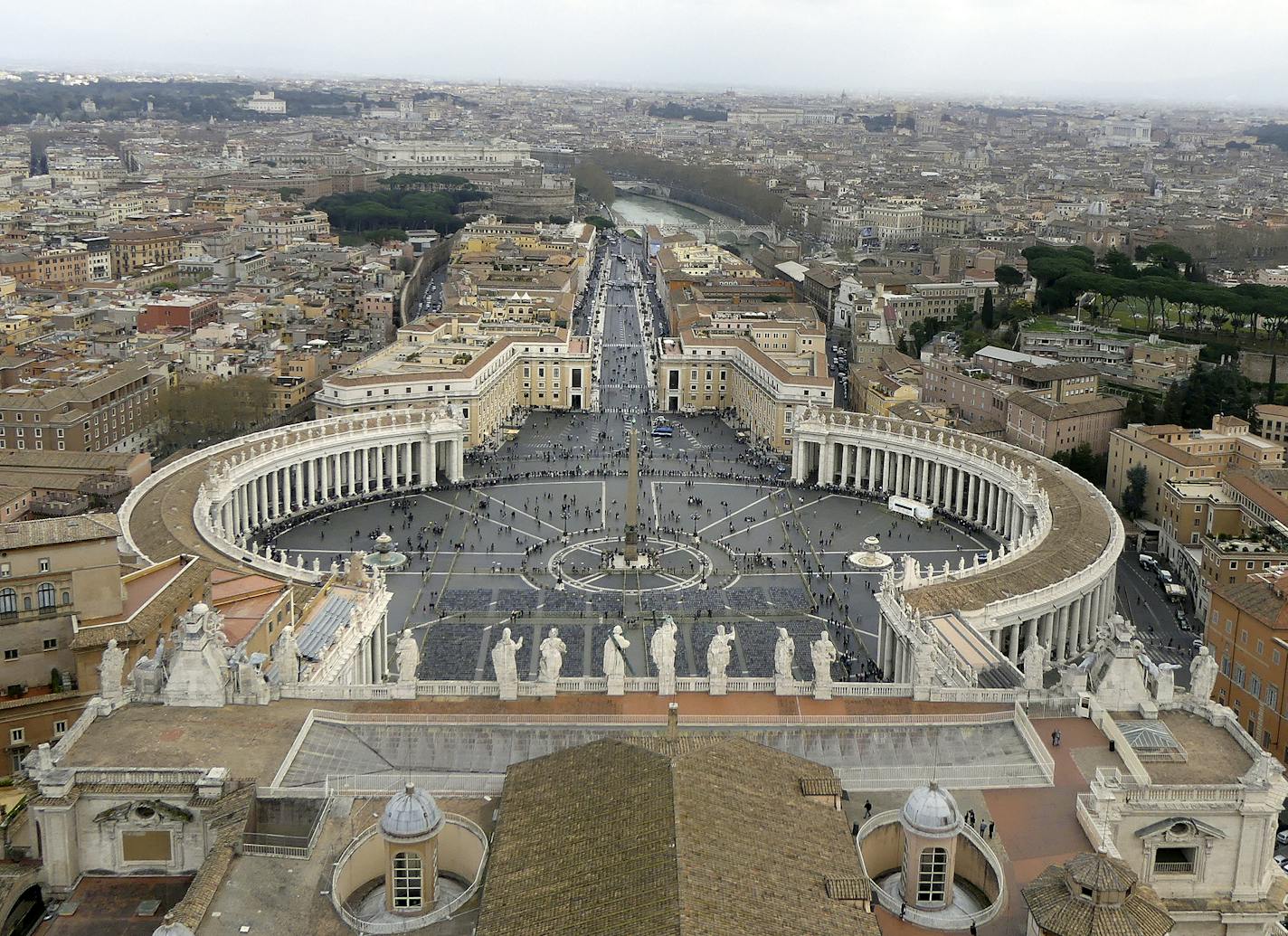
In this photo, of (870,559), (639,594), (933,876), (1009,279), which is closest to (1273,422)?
(870,559)

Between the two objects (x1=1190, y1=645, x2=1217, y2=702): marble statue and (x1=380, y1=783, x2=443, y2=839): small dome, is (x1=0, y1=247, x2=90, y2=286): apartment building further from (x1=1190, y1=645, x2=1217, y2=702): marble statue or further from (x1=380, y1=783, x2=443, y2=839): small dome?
(x1=1190, y1=645, x2=1217, y2=702): marble statue

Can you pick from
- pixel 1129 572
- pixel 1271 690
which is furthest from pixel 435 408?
pixel 1271 690

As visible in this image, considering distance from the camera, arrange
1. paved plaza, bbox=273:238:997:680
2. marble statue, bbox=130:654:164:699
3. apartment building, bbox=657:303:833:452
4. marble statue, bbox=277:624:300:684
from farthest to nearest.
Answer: apartment building, bbox=657:303:833:452, paved plaza, bbox=273:238:997:680, marble statue, bbox=277:624:300:684, marble statue, bbox=130:654:164:699

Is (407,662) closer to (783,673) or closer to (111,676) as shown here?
→ (111,676)

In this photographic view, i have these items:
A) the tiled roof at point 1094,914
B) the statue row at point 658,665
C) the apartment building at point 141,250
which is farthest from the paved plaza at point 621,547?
the apartment building at point 141,250

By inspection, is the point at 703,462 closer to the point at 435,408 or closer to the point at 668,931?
the point at 435,408

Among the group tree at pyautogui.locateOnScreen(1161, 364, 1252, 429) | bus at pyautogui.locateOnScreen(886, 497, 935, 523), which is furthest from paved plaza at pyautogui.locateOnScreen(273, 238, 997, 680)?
tree at pyautogui.locateOnScreen(1161, 364, 1252, 429)

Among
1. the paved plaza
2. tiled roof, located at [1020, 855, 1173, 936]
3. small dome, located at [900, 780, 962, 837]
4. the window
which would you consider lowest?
the paved plaza

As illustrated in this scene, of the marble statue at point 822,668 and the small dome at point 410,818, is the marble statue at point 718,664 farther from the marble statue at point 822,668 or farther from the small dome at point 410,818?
the small dome at point 410,818
